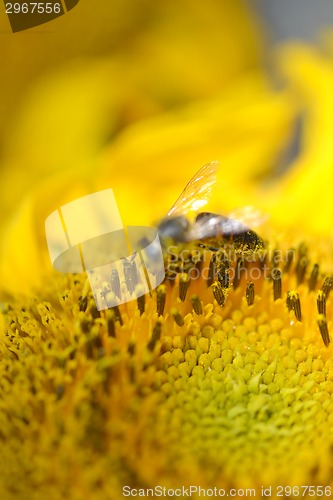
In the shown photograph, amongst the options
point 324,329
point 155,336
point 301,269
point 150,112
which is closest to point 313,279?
point 301,269

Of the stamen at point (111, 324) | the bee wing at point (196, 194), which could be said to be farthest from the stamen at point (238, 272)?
the stamen at point (111, 324)

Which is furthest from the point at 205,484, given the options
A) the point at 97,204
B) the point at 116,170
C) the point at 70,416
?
the point at 116,170

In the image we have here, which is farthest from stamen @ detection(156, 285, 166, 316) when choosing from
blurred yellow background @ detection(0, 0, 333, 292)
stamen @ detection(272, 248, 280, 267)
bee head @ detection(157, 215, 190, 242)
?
blurred yellow background @ detection(0, 0, 333, 292)

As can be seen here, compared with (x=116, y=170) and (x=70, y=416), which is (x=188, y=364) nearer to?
(x=70, y=416)

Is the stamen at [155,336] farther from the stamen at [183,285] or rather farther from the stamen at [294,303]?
the stamen at [294,303]

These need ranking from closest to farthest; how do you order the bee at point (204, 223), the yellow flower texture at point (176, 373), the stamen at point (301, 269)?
the yellow flower texture at point (176, 373), the bee at point (204, 223), the stamen at point (301, 269)
